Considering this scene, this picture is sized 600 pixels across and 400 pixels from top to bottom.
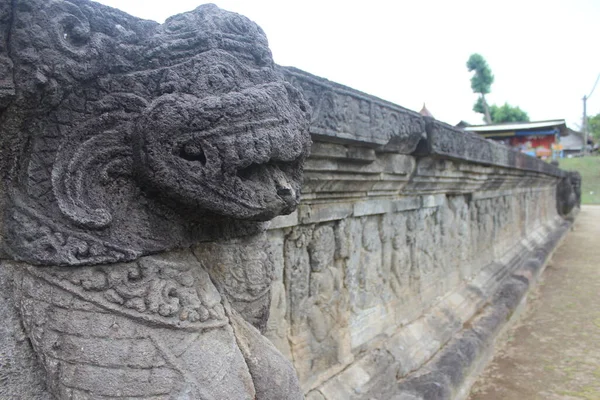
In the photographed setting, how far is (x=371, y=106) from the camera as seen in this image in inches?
98.5

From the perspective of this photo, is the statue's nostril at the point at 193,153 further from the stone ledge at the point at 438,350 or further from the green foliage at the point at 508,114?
the green foliage at the point at 508,114

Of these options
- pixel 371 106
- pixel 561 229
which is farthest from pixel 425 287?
pixel 561 229

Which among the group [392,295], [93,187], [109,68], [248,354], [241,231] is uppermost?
[109,68]

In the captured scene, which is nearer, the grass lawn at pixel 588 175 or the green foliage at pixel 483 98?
the grass lawn at pixel 588 175

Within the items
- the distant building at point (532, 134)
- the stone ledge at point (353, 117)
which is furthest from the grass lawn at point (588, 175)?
the stone ledge at point (353, 117)

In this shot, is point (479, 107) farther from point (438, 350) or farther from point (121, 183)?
point (121, 183)

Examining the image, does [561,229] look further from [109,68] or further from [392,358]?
[109,68]

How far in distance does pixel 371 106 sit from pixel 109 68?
158 cm

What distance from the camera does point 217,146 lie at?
1.16 metres

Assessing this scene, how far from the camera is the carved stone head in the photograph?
1.08m

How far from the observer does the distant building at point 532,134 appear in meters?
26.8

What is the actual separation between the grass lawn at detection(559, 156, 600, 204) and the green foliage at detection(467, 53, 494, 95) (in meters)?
10.1

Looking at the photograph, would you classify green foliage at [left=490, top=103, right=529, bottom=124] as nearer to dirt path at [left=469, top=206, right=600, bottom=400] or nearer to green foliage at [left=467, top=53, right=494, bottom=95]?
green foliage at [left=467, top=53, right=494, bottom=95]

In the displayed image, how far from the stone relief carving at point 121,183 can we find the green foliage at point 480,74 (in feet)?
145
